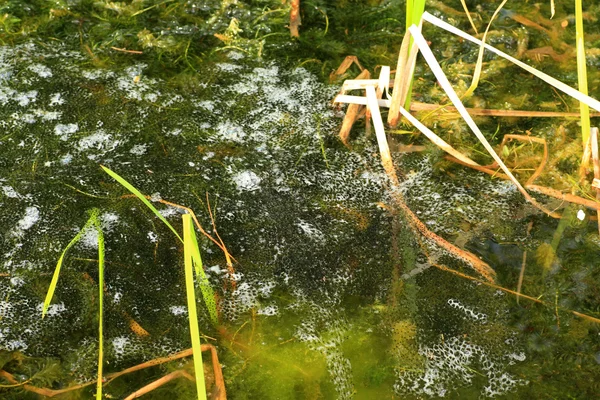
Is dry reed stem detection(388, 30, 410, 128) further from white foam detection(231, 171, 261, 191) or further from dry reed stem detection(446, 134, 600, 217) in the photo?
white foam detection(231, 171, 261, 191)

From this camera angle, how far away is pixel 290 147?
6.39 feet

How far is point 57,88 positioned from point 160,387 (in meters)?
1.23

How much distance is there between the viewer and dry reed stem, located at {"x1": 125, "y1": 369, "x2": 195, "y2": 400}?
4.34 ft

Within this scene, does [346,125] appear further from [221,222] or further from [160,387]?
[160,387]

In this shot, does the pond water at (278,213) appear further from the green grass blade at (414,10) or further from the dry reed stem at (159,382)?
the green grass blade at (414,10)

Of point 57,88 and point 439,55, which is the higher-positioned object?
point 439,55

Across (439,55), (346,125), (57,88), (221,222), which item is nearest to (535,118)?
(439,55)

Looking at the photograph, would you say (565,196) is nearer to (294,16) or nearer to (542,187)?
(542,187)

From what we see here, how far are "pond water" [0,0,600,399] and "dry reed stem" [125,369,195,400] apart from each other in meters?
0.02

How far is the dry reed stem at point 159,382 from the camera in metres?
1.32

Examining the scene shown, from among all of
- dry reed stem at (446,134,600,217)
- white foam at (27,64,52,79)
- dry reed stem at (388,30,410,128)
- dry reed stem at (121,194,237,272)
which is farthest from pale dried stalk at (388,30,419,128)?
white foam at (27,64,52,79)

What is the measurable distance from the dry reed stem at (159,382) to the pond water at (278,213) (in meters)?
0.02

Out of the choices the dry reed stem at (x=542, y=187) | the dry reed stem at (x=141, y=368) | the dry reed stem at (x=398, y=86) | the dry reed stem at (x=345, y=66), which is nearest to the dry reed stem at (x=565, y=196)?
the dry reed stem at (x=542, y=187)

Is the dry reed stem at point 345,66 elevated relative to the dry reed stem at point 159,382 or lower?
elevated
